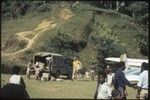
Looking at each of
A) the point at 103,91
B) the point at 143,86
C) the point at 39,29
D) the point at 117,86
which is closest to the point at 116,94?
the point at 103,91

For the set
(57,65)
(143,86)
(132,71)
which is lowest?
(132,71)

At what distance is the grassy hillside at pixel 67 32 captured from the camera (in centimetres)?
5084

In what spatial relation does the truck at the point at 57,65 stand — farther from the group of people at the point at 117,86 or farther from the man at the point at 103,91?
the man at the point at 103,91

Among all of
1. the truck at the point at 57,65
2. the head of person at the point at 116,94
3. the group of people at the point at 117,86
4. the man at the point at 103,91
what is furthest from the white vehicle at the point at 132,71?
the man at the point at 103,91

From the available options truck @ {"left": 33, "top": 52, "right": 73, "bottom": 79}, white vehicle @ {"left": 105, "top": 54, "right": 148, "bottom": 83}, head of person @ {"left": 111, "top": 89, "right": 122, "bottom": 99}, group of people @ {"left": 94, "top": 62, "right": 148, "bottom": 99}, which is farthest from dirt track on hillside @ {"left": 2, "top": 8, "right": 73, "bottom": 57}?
head of person @ {"left": 111, "top": 89, "right": 122, "bottom": 99}

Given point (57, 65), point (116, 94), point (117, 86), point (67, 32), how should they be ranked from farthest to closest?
point (67, 32) < point (57, 65) < point (117, 86) < point (116, 94)

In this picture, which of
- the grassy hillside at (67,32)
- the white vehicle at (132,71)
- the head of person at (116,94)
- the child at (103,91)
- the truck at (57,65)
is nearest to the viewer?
the child at (103,91)

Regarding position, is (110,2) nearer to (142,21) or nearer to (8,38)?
(142,21)

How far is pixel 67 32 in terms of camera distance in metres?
54.0

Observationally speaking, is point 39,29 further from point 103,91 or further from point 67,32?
point 103,91

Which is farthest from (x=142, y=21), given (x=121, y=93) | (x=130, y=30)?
(x=121, y=93)

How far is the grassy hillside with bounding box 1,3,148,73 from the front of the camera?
50844 mm

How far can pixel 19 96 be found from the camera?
539 inches

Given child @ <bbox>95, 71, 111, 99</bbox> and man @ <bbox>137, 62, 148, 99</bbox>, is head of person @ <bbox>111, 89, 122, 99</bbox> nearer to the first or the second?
child @ <bbox>95, 71, 111, 99</bbox>
